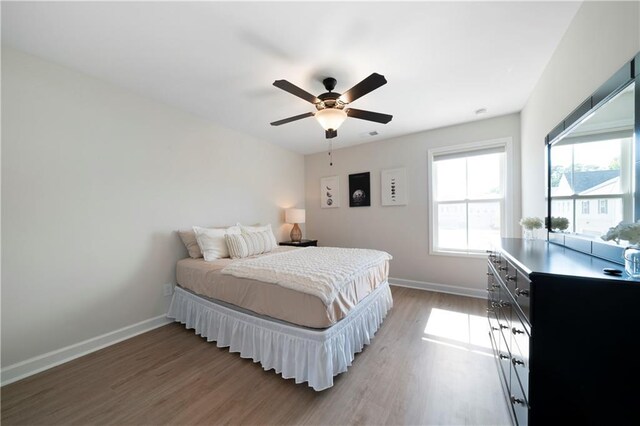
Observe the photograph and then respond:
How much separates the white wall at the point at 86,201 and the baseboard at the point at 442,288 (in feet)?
10.6

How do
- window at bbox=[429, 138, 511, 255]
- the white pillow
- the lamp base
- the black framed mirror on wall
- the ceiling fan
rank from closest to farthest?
the black framed mirror on wall
the ceiling fan
the white pillow
window at bbox=[429, 138, 511, 255]
the lamp base

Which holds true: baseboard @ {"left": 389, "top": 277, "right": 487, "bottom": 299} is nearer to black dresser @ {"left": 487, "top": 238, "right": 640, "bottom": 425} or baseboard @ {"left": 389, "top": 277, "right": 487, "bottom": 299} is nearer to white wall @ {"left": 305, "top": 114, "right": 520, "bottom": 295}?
white wall @ {"left": 305, "top": 114, "right": 520, "bottom": 295}

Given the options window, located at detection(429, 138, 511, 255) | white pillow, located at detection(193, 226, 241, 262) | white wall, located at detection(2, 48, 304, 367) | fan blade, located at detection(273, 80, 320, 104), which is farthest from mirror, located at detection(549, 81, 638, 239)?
white wall, located at detection(2, 48, 304, 367)

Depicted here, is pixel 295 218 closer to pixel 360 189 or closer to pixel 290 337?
pixel 360 189

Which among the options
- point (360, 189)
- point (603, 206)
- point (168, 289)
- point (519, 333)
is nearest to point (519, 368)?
point (519, 333)

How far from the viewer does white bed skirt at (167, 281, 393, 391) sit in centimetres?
163

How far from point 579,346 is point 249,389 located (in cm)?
190

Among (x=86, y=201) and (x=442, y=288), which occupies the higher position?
(x=86, y=201)

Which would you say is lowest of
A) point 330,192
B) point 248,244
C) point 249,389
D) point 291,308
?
point 249,389

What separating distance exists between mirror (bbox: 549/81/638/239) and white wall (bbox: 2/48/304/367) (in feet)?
12.1

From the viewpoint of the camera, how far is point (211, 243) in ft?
9.02

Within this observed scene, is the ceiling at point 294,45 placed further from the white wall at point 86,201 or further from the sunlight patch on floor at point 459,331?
the sunlight patch on floor at point 459,331

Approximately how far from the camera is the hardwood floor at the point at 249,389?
1452 millimetres

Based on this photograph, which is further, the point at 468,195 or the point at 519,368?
the point at 468,195
